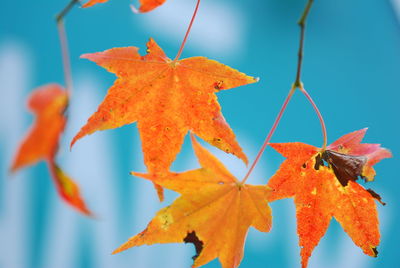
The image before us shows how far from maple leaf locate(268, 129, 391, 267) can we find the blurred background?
0.54m

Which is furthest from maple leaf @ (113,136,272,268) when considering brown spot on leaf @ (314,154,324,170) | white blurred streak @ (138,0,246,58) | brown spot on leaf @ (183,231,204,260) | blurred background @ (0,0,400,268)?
white blurred streak @ (138,0,246,58)

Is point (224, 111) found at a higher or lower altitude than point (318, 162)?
higher

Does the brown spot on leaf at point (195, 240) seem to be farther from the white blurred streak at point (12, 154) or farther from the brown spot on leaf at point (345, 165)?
the white blurred streak at point (12, 154)

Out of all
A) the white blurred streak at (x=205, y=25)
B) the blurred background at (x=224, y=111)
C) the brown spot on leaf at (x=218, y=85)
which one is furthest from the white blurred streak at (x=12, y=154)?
the brown spot on leaf at (x=218, y=85)

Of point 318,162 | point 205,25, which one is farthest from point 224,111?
point 318,162

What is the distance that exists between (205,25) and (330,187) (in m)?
0.95

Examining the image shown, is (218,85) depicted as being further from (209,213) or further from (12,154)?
(12,154)

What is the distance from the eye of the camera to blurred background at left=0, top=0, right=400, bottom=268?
1.05 m

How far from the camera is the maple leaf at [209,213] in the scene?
0.38 m

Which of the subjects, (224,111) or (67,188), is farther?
(224,111)

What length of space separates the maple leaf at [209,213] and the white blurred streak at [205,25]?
0.91 meters

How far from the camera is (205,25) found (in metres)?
1.29

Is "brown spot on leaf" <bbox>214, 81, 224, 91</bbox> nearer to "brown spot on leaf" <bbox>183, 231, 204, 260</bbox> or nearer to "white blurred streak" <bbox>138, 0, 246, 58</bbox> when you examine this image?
"brown spot on leaf" <bbox>183, 231, 204, 260</bbox>

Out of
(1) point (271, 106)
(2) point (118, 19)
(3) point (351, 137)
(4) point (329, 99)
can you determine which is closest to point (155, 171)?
(3) point (351, 137)
